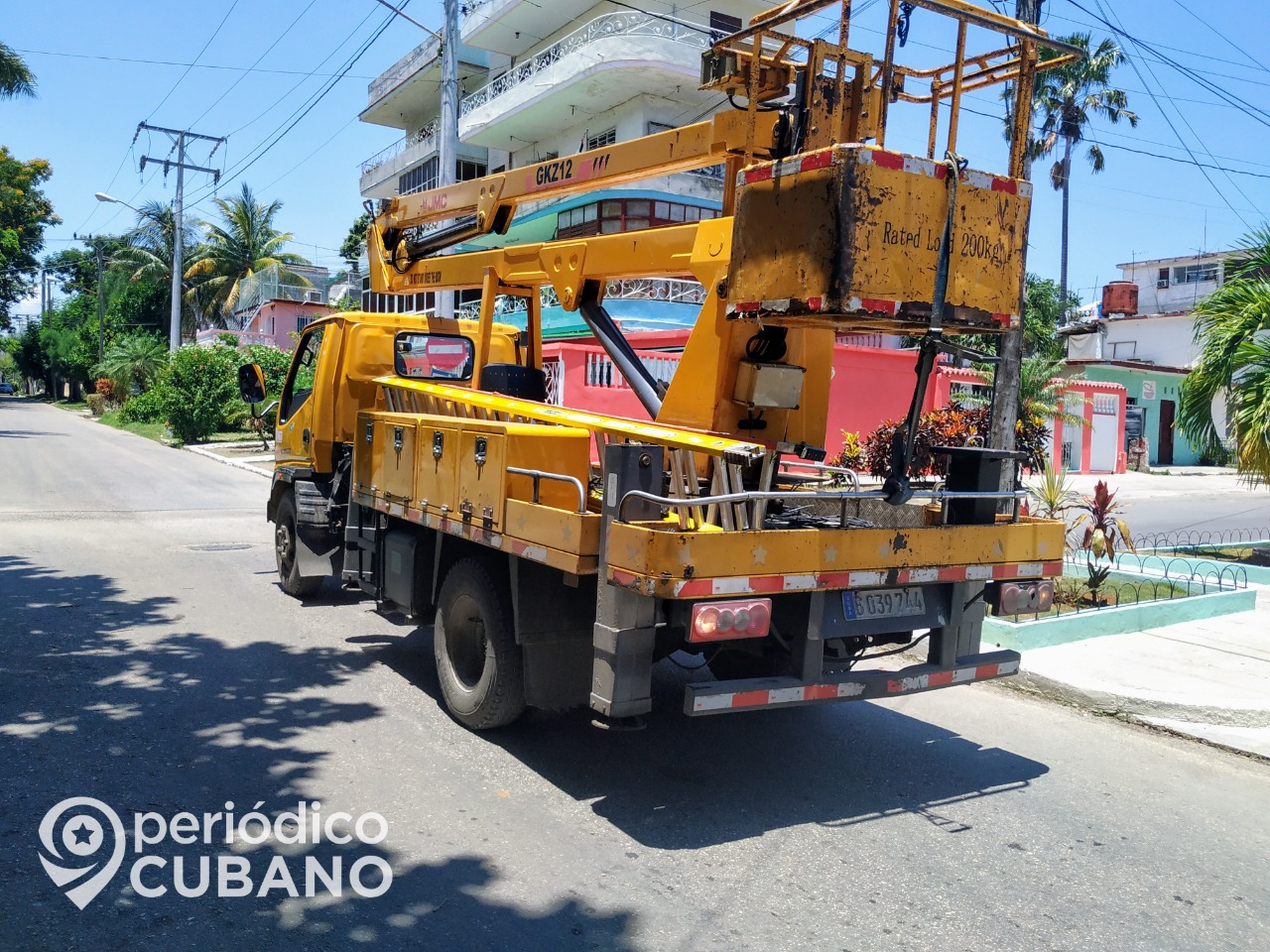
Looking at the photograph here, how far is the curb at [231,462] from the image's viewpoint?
2199 cm

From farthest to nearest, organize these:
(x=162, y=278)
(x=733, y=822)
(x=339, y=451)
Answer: (x=162, y=278) < (x=339, y=451) < (x=733, y=822)

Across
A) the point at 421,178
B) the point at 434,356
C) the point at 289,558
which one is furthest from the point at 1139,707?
the point at 421,178

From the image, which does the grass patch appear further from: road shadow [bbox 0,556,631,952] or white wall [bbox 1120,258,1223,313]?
white wall [bbox 1120,258,1223,313]

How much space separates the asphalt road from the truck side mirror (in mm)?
2431

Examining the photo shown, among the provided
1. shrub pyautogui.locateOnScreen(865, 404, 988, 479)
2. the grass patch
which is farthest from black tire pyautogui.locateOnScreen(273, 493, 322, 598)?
the grass patch

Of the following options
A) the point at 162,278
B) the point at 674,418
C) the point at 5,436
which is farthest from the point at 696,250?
the point at 162,278

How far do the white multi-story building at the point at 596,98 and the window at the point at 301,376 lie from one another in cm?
1448

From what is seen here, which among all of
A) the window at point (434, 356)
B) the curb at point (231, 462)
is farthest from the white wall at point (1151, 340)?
the window at point (434, 356)

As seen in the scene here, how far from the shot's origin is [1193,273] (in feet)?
152

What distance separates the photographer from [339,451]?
838 centimetres

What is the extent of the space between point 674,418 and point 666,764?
186cm

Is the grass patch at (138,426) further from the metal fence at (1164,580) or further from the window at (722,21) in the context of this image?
the metal fence at (1164,580)

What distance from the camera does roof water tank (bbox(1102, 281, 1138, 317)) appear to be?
42469 mm

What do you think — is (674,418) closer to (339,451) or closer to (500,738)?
(500,738)
